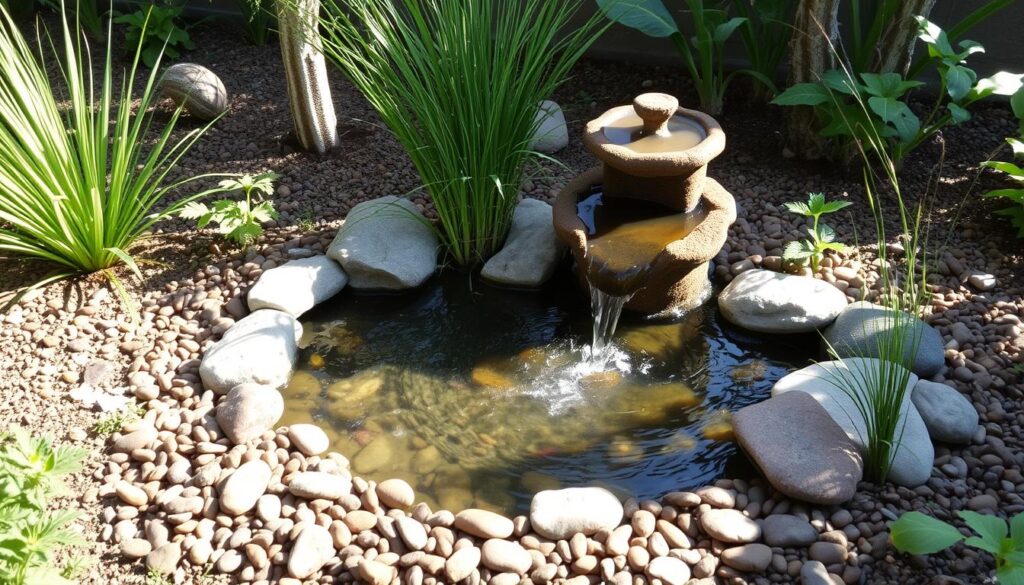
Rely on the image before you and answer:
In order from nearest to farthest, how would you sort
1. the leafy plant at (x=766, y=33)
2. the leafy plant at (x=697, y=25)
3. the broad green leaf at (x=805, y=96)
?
the broad green leaf at (x=805, y=96) < the leafy plant at (x=697, y=25) < the leafy plant at (x=766, y=33)

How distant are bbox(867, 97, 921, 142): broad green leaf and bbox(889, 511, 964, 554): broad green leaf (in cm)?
167

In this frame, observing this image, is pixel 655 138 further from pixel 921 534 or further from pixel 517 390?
pixel 921 534

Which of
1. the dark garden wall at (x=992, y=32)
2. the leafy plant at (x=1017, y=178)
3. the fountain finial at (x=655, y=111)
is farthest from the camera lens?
the dark garden wall at (x=992, y=32)

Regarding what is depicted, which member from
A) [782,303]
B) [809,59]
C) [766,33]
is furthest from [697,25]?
[782,303]

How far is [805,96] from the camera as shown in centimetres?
335

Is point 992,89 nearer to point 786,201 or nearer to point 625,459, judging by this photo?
point 786,201

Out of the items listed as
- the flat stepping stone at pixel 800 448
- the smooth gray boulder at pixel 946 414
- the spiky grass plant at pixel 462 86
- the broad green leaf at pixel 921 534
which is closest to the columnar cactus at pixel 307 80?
the spiky grass plant at pixel 462 86

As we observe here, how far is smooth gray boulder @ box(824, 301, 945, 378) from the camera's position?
2725mm

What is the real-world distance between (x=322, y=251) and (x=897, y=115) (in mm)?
2247

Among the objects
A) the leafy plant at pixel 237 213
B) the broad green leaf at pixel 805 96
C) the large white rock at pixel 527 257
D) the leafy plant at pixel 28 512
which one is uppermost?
the broad green leaf at pixel 805 96

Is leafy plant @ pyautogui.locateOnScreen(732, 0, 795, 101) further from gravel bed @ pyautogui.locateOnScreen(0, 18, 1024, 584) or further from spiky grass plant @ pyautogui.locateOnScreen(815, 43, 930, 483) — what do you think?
spiky grass plant @ pyautogui.locateOnScreen(815, 43, 930, 483)

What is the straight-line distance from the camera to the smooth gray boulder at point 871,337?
8.94 ft

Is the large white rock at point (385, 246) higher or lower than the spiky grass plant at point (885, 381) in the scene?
lower

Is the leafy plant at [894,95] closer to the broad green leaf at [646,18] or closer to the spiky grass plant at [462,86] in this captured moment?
the broad green leaf at [646,18]
